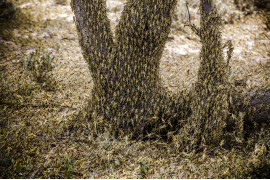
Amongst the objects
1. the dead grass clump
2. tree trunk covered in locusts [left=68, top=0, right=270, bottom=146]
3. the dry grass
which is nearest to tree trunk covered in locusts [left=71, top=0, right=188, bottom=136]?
tree trunk covered in locusts [left=68, top=0, right=270, bottom=146]

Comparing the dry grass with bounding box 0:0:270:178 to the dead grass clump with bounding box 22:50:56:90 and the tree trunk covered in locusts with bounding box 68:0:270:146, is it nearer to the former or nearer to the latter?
the dead grass clump with bounding box 22:50:56:90

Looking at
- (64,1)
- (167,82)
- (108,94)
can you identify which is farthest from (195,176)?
(64,1)

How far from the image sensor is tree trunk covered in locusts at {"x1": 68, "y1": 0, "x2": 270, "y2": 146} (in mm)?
2320

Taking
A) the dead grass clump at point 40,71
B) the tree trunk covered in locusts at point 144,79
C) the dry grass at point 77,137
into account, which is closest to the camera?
the dry grass at point 77,137

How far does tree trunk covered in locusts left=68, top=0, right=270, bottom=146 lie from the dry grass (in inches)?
7.7

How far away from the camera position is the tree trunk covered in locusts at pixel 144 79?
7.61 ft

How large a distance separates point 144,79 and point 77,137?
1.08m

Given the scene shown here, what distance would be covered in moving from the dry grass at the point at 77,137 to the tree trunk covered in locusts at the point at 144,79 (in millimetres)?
195

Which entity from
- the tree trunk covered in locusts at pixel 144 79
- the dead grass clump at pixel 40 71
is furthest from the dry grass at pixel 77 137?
the tree trunk covered in locusts at pixel 144 79

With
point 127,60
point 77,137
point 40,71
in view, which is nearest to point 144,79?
point 127,60

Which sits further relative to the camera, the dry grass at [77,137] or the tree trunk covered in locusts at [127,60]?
the tree trunk covered in locusts at [127,60]

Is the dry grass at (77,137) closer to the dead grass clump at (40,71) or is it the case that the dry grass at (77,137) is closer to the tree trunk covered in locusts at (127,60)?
the dead grass clump at (40,71)

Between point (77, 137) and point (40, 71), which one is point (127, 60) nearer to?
point (77, 137)

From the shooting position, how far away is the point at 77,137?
2518mm
